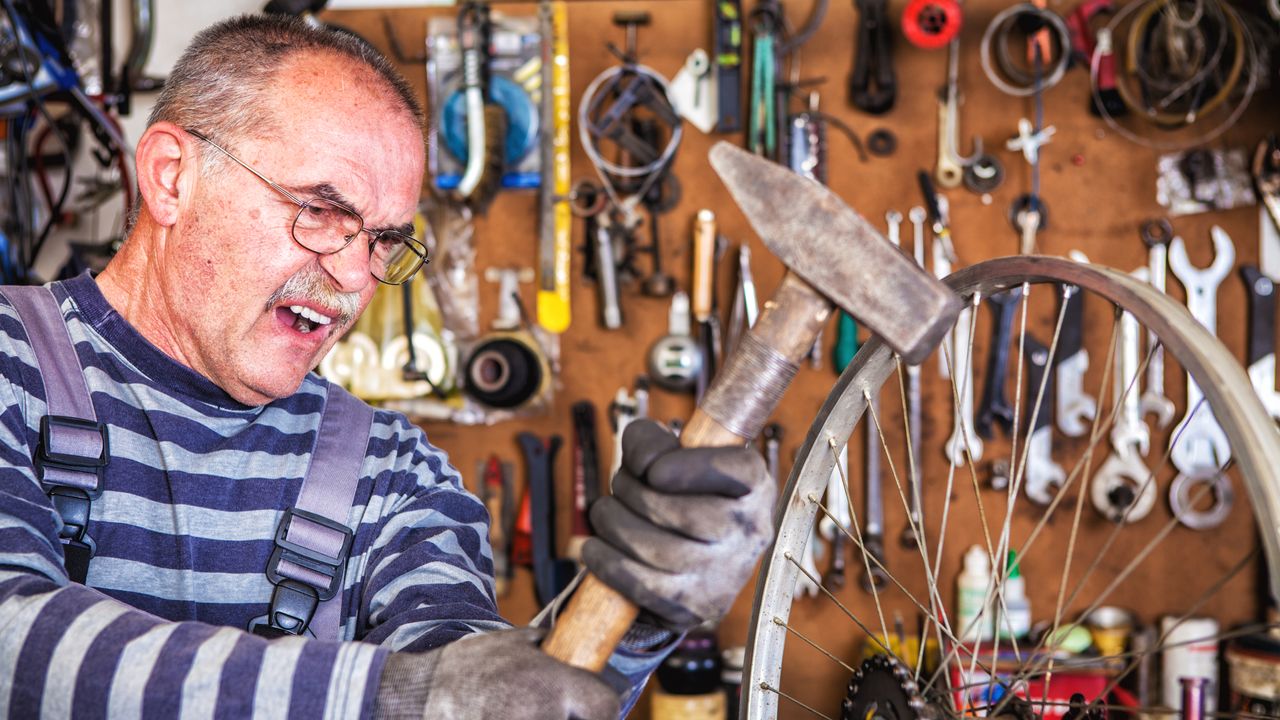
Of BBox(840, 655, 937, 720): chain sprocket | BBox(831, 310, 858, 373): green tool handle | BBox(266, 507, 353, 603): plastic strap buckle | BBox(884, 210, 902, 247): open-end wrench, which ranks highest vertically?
BBox(884, 210, 902, 247): open-end wrench

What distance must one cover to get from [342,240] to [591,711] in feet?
2.12

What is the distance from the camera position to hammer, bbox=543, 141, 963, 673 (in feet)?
2.91

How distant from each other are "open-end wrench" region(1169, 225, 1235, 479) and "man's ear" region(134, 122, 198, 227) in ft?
6.89

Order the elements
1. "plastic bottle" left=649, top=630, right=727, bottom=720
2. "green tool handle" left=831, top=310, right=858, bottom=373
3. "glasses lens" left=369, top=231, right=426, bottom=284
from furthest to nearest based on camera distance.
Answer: "green tool handle" left=831, top=310, right=858, bottom=373, "plastic bottle" left=649, top=630, right=727, bottom=720, "glasses lens" left=369, top=231, right=426, bottom=284

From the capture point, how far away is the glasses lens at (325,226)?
1.23m

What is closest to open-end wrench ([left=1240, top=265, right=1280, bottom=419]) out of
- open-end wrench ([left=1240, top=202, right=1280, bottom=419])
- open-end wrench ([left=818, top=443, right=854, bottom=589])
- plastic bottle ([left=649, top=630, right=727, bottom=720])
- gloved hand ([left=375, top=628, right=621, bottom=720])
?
open-end wrench ([left=1240, top=202, right=1280, bottom=419])

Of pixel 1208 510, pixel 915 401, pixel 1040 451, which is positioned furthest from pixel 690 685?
pixel 1208 510

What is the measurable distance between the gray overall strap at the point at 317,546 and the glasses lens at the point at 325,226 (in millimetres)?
230

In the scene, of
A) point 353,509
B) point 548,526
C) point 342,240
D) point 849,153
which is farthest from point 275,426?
point 849,153

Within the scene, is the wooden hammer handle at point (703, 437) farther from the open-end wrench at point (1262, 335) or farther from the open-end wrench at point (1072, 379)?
the open-end wrench at point (1262, 335)

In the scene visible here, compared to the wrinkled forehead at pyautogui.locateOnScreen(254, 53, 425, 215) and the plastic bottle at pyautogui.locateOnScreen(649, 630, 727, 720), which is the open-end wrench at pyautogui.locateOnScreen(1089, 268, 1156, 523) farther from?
the wrinkled forehead at pyautogui.locateOnScreen(254, 53, 425, 215)

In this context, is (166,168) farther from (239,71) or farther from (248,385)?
(248,385)

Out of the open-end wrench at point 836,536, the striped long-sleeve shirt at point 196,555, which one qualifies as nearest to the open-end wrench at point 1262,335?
the open-end wrench at point 836,536

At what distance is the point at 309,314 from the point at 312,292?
1.2 inches
